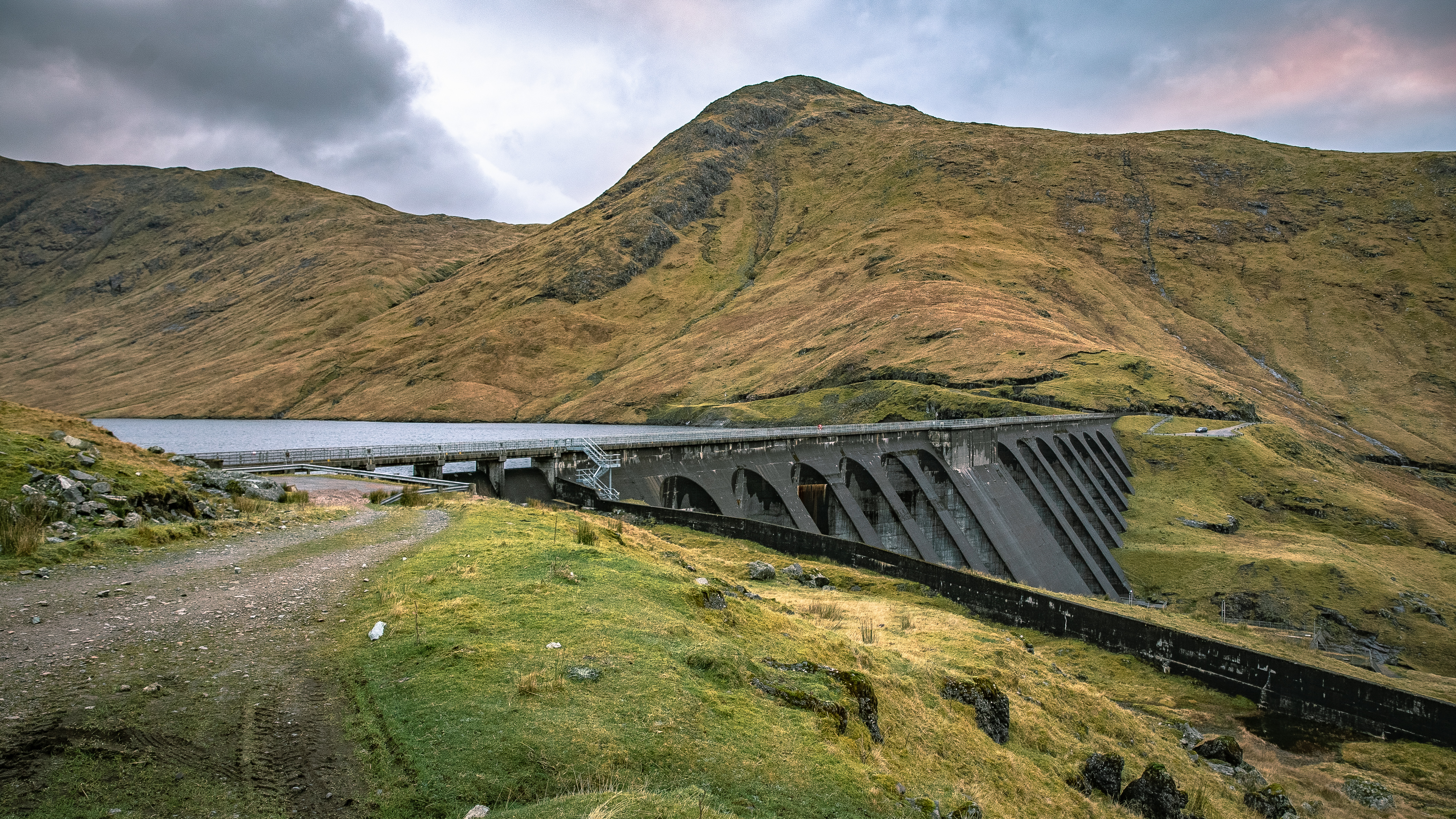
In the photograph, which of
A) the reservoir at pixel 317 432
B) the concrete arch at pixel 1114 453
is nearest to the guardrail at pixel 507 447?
the reservoir at pixel 317 432

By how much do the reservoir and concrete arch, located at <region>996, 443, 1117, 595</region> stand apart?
42.9 meters

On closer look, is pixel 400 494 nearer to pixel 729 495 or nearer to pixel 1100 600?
pixel 729 495

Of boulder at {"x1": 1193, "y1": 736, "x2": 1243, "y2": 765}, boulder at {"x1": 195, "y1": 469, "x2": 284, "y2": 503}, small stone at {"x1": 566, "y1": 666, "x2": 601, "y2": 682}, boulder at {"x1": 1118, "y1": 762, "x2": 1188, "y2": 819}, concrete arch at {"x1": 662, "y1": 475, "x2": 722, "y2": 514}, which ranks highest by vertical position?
boulder at {"x1": 195, "y1": 469, "x2": 284, "y2": 503}

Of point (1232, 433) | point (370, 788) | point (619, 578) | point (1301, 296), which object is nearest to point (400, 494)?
point (619, 578)

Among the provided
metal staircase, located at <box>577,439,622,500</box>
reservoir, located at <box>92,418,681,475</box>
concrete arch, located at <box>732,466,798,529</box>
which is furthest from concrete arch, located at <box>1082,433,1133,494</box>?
metal staircase, located at <box>577,439,622,500</box>

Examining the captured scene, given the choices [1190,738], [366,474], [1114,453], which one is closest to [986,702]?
[1190,738]

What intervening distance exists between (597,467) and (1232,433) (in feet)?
302

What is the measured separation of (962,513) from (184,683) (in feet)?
194

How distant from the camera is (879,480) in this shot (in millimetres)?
54844

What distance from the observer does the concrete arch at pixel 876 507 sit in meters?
55.1

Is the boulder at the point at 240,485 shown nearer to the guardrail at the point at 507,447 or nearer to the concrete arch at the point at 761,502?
the guardrail at the point at 507,447

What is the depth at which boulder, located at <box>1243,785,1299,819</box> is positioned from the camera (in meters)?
17.3

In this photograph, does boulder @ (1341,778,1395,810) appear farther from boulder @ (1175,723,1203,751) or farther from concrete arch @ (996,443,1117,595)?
concrete arch @ (996,443,1117,595)

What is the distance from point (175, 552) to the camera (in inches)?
566
